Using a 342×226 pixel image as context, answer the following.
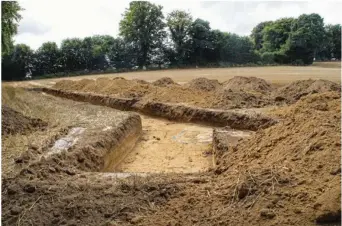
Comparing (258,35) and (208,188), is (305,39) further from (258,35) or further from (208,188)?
(208,188)

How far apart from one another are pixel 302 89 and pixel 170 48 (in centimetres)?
1951

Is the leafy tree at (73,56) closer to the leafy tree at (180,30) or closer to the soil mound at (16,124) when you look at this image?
the leafy tree at (180,30)

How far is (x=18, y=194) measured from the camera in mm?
5062

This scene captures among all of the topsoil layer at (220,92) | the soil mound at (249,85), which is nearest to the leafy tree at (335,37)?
the soil mound at (249,85)

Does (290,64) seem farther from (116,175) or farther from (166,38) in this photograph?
(116,175)

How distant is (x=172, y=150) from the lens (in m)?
9.23

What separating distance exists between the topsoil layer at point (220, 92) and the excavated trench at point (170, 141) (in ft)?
2.67

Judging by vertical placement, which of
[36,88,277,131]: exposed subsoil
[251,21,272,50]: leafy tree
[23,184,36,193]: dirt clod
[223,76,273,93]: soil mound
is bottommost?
[36,88,277,131]: exposed subsoil

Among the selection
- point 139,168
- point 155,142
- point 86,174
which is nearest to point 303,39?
point 155,142

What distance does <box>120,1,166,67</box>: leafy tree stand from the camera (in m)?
32.7

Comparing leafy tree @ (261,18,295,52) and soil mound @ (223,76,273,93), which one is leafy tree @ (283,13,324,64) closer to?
leafy tree @ (261,18,295,52)

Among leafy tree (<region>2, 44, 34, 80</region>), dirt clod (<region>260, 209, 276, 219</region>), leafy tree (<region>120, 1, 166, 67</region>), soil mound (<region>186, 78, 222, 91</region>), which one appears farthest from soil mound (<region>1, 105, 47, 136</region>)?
leafy tree (<region>2, 44, 34, 80</region>)

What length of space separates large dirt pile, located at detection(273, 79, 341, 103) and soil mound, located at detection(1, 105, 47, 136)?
26.0ft

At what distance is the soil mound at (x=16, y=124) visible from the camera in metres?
8.73
